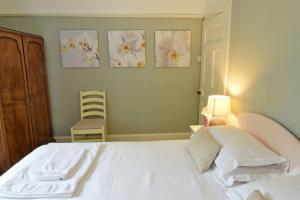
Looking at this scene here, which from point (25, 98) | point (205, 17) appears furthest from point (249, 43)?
point (25, 98)

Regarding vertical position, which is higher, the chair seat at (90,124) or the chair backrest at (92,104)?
the chair backrest at (92,104)

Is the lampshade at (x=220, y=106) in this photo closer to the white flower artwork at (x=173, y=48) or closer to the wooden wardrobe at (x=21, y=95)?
the white flower artwork at (x=173, y=48)

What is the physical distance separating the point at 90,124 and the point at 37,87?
37.5 inches

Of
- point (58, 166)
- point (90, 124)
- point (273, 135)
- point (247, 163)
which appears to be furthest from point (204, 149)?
point (90, 124)

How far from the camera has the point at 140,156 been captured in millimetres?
1863

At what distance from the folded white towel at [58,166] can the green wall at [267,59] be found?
1.62 meters

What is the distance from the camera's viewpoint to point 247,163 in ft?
4.52

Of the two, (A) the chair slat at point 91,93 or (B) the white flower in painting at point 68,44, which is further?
(A) the chair slat at point 91,93

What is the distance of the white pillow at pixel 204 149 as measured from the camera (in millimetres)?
1606

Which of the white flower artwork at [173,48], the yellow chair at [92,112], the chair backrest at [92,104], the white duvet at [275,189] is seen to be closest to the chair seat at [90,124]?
the yellow chair at [92,112]

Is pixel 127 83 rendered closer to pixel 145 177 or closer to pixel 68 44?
pixel 68 44

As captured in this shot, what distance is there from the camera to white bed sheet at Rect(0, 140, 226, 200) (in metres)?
1.30

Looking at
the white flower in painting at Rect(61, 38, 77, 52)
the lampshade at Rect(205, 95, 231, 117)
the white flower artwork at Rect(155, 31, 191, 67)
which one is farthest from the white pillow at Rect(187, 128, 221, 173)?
the white flower in painting at Rect(61, 38, 77, 52)

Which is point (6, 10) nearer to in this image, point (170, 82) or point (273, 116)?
point (170, 82)
